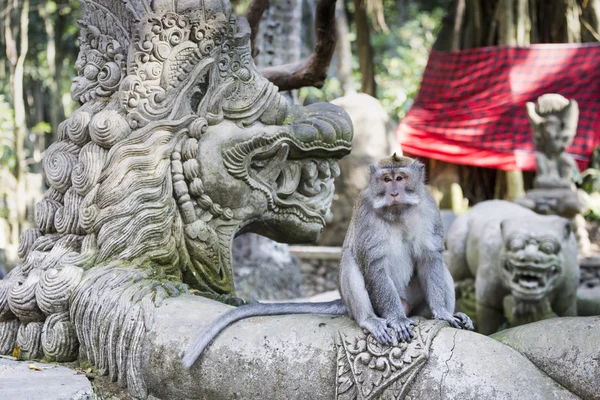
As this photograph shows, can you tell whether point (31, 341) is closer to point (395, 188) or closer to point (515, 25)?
point (395, 188)

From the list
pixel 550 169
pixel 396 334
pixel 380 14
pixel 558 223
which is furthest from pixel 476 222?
pixel 380 14

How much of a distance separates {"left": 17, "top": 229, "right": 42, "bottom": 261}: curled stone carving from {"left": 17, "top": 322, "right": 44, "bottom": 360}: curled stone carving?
0.45 m

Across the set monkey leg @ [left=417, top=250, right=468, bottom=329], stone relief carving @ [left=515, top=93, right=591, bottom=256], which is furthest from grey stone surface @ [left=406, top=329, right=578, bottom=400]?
stone relief carving @ [left=515, top=93, right=591, bottom=256]

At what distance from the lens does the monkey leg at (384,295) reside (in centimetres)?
312

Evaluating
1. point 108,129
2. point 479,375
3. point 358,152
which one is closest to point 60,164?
point 108,129

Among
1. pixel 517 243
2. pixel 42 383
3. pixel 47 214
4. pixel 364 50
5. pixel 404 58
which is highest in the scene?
pixel 364 50

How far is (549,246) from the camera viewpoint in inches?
Answer: 267

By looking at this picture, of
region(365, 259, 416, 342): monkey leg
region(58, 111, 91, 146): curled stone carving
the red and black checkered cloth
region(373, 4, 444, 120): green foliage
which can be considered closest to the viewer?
region(365, 259, 416, 342): monkey leg

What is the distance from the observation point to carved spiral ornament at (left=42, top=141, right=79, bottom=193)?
143 inches

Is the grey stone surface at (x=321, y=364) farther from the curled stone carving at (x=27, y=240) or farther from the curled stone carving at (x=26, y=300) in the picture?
the curled stone carving at (x=27, y=240)

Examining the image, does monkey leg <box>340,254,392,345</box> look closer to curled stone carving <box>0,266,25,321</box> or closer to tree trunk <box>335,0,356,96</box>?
curled stone carving <box>0,266,25,321</box>

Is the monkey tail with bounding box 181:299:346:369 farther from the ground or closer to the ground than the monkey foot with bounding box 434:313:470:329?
farther from the ground

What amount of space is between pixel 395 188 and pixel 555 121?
8.36 m

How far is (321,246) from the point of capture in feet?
42.8
